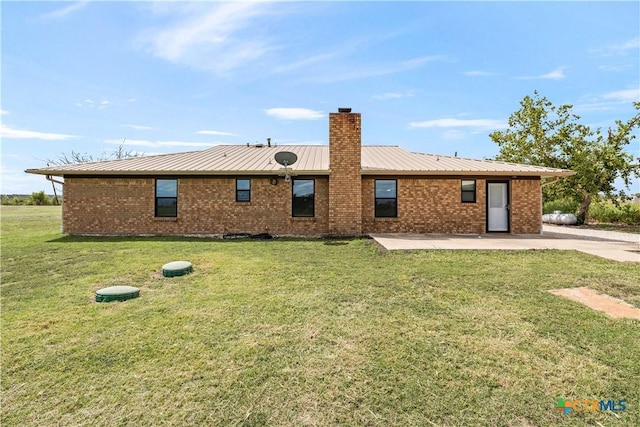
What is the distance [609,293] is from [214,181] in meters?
11.5

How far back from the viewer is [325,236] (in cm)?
1211

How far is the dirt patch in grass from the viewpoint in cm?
414

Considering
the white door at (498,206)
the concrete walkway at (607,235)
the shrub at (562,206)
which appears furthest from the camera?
the shrub at (562,206)

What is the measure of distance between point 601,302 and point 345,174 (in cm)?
830

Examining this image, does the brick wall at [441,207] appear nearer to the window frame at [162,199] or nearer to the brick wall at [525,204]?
the brick wall at [525,204]

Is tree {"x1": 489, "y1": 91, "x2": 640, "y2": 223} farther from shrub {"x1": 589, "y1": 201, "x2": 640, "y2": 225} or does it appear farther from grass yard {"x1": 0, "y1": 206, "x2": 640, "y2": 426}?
grass yard {"x1": 0, "y1": 206, "x2": 640, "y2": 426}

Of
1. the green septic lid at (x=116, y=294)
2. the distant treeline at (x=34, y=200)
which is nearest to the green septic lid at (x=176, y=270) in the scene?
the green septic lid at (x=116, y=294)

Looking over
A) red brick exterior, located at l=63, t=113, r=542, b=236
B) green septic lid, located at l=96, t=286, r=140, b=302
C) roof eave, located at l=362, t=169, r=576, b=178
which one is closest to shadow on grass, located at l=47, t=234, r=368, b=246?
red brick exterior, located at l=63, t=113, r=542, b=236

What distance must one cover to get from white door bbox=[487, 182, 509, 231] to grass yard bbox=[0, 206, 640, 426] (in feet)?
21.0

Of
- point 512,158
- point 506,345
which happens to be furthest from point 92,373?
point 512,158

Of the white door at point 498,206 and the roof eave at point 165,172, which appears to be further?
the white door at point 498,206

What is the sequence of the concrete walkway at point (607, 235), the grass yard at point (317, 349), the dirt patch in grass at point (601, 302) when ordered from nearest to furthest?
the grass yard at point (317, 349), the dirt patch in grass at point (601, 302), the concrete walkway at point (607, 235)

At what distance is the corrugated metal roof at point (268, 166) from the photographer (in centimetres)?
1188

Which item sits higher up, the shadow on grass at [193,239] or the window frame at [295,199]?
the window frame at [295,199]
